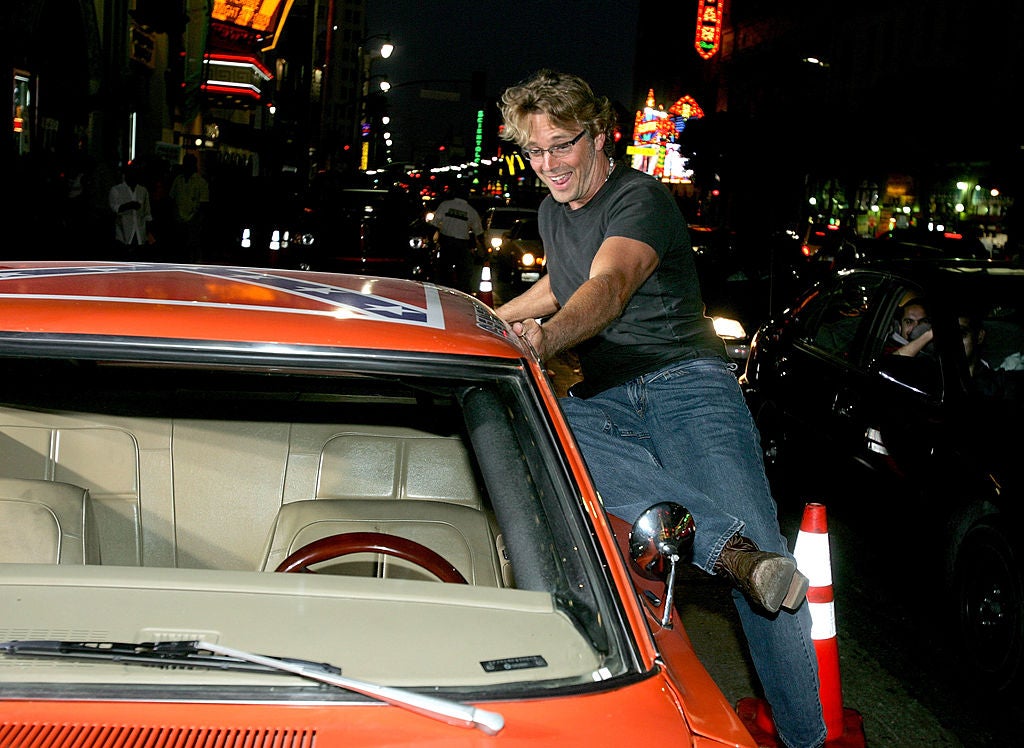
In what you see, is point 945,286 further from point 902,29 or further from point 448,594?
point 902,29

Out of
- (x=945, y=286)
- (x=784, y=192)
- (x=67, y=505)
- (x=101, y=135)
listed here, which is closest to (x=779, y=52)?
(x=784, y=192)

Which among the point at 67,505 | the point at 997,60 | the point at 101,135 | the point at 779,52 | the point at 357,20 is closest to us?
the point at 67,505

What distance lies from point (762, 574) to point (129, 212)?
1386 centimetres

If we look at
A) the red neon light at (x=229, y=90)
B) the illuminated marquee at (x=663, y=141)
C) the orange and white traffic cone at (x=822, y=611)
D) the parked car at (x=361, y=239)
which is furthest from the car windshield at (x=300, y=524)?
the illuminated marquee at (x=663, y=141)

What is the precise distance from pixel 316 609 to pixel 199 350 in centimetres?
57

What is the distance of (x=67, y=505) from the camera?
2.78 m

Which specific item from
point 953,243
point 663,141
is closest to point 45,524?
point 953,243

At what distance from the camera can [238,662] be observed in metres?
1.88

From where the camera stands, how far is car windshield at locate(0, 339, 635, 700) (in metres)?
2.03

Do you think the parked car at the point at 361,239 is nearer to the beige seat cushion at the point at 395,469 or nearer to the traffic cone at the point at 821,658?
the beige seat cushion at the point at 395,469

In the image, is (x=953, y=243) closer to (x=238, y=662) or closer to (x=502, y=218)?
(x=502, y=218)

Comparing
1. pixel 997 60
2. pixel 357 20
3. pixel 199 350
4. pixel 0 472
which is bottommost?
pixel 0 472

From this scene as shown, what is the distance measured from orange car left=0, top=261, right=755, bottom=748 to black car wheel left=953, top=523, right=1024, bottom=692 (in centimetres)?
204

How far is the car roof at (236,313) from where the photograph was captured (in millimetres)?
2312
